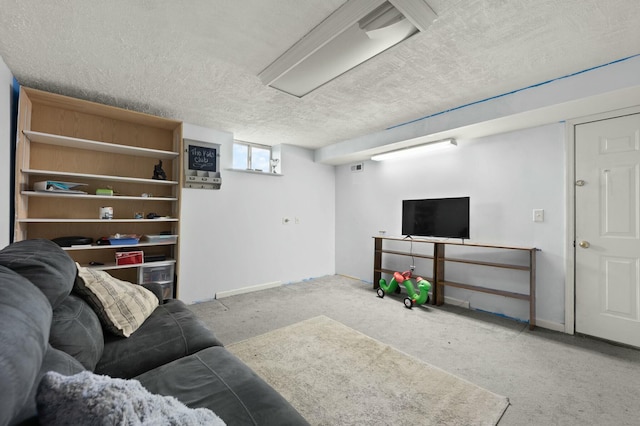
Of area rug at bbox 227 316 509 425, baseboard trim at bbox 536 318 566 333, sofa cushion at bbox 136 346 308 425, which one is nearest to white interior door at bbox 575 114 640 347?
baseboard trim at bbox 536 318 566 333

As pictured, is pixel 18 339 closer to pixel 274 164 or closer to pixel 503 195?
pixel 503 195

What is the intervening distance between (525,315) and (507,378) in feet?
4.53

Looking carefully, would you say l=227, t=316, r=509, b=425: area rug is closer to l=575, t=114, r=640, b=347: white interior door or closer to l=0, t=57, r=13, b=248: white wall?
l=575, t=114, r=640, b=347: white interior door

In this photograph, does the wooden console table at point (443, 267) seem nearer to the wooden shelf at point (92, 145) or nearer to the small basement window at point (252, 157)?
the small basement window at point (252, 157)

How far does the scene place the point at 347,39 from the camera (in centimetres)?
181

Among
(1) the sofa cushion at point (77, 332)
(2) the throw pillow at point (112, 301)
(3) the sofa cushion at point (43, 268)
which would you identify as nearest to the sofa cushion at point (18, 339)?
(3) the sofa cushion at point (43, 268)

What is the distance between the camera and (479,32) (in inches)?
71.4

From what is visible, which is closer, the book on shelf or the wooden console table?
the book on shelf

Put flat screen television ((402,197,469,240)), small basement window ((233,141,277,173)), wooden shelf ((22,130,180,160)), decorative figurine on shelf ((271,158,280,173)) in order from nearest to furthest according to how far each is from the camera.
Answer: wooden shelf ((22,130,180,160))
flat screen television ((402,197,469,240))
small basement window ((233,141,277,173))
decorative figurine on shelf ((271,158,280,173))

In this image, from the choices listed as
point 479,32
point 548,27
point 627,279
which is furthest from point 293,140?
point 627,279

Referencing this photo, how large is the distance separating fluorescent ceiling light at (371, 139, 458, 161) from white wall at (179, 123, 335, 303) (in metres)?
1.38

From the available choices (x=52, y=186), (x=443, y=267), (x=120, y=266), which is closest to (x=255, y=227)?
(x=120, y=266)

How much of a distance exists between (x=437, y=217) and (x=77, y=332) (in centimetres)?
365

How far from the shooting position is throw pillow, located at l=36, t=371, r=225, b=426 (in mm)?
532
